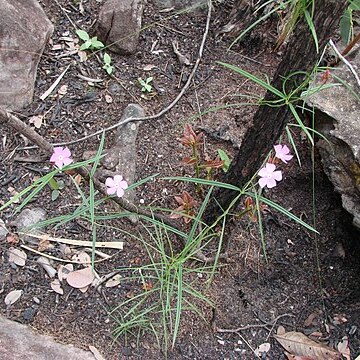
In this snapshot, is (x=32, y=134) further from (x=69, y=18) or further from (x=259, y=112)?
(x=69, y=18)

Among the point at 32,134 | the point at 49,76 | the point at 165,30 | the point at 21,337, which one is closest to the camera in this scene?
the point at 32,134

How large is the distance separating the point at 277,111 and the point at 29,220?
88cm

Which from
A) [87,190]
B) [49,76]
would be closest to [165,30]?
[49,76]

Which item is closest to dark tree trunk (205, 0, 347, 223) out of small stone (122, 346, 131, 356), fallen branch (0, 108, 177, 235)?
fallen branch (0, 108, 177, 235)

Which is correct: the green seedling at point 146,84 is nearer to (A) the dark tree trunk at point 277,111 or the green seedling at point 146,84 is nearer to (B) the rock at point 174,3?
(B) the rock at point 174,3

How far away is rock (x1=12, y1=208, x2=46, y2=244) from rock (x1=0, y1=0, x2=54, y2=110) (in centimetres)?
43

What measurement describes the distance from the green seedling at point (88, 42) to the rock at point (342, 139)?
32.5 inches

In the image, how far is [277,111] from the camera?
1466 millimetres

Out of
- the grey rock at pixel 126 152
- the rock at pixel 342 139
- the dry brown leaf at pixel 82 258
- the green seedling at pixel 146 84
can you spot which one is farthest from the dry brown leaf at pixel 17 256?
the rock at pixel 342 139

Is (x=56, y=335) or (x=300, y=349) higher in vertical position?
(x=300, y=349)

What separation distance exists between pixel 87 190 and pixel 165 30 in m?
0.80

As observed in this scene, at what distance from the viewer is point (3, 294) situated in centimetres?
175

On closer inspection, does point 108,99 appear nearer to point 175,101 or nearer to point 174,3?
point 175,101

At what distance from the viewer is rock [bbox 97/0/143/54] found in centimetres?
222
